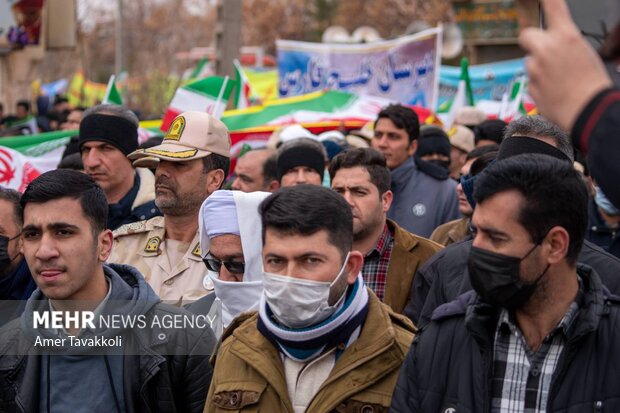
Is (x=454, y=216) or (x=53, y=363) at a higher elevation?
(x=53, y=363)

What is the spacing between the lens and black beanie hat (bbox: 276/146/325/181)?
25.6 ft

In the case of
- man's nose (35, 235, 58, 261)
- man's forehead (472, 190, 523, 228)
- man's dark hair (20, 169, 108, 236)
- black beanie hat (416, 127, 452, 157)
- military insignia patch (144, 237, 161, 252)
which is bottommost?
black beanie hat (416, 127, 452, 157)

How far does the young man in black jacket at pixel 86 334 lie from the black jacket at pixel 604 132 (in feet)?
7.15

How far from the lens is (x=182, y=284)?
540 centimetres

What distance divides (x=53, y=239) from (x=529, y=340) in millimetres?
1878

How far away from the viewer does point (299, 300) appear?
362 cm

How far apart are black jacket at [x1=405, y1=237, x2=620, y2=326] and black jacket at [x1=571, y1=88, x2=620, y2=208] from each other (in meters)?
2.08

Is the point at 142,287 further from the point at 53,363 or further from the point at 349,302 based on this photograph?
the point at 349,302

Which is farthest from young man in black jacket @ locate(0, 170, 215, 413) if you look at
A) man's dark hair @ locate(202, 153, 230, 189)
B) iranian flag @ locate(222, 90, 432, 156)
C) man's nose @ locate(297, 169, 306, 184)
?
iranian flag @ locate(222, 90, 432, 156)

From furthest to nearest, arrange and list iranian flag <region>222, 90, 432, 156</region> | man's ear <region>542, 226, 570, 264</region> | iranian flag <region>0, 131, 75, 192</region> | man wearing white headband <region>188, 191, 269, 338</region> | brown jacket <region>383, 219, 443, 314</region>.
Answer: iranian flag <region>222, 90, 432, 156</region>, iranian flag <region>0, 131, 75, 192</region>, brown jacket <region>383, 219, 443, 314</region>, man wearing white headband <region>188, 191, 269, 338</region>, man's ear <region>542, 226, 570, 264</region>

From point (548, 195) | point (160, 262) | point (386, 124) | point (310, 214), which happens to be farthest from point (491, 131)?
point (548, 195)

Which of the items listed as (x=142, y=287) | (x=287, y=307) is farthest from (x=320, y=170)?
(x=287, y=307)

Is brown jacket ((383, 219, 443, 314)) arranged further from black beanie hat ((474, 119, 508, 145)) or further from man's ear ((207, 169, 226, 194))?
black beanie hat ((474, 119, 508, 145))

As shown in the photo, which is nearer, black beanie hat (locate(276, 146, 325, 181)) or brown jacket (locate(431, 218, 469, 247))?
brown jacket (locate(431, 218, 469, 247))
